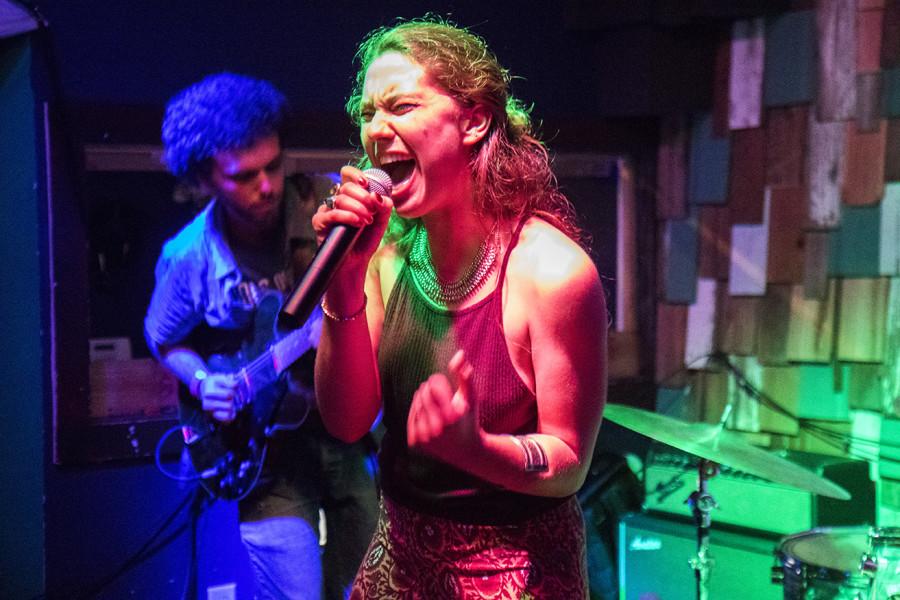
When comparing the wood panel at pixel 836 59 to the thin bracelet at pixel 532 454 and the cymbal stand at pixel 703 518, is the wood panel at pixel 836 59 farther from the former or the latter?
the thin bracelet at pixel 532 454

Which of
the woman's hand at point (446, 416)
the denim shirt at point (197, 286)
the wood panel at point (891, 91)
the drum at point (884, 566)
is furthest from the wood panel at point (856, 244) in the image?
the woman's hand at point (446, 416)

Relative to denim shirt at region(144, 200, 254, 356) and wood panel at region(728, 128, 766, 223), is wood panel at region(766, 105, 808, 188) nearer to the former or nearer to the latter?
wood panel at region(728, 128, 766, 223)

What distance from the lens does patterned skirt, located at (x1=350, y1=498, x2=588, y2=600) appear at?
54.2 inches

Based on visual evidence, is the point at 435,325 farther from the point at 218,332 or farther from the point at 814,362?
the point at 814,362

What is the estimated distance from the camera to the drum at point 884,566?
2318mm

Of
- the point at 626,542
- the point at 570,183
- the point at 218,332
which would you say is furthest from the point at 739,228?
the point at 218,332

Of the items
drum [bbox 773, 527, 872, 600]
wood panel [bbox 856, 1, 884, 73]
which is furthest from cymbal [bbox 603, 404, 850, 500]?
wood panel [bbox 856, 1, 884, 73]

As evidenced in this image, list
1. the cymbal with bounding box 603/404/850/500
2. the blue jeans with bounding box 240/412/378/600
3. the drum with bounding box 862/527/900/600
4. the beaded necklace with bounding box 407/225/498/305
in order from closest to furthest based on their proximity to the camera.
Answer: the beaded necklace with bounding box 407/225/498/305
the drum with bounding box 862/527/900/600
the cymbal with bounding box 603/404/850/500
the blue jeans with bounding box 240/412/378/600

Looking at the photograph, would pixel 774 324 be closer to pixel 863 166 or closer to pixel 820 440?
A: pixel 820 440

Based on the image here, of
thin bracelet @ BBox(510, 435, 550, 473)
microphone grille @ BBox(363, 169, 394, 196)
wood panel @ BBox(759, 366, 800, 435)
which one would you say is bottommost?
wood panel @ BBox(759, 366, 800, 435)

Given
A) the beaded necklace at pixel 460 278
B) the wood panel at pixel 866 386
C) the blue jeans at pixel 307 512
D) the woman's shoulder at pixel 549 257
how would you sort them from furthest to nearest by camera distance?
the wood panel at pixel 866 386 → the blue jeans at pixel 307 512 → the beaded necklace at pixel 460 278 → the woman's shoulder at pixel 549 257

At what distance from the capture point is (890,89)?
3.39 meters

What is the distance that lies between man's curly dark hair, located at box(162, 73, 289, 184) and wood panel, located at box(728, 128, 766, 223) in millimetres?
1985

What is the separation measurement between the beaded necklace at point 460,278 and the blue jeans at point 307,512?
51.3 inches
